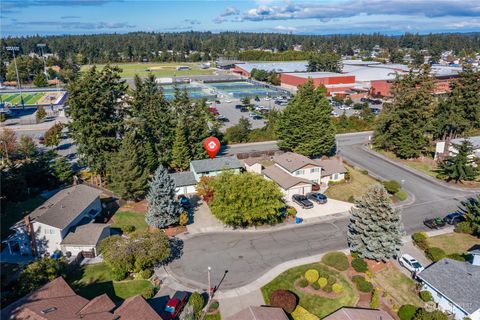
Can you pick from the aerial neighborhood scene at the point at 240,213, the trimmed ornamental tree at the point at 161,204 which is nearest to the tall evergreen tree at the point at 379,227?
the aerial neighborhood scene at the point at 240,213

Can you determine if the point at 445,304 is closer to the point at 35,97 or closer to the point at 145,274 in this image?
the point at 145,274

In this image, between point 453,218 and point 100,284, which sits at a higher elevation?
point 453,218

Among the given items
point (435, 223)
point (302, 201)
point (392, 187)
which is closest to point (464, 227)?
point (435, 223)

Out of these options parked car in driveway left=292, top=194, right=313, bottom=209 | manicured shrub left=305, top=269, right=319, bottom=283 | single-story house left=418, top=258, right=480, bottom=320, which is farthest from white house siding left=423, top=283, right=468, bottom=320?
parked car in driveway left=292, top=194, right=313, bottom=209

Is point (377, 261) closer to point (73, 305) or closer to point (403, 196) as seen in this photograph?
point (403, 196)

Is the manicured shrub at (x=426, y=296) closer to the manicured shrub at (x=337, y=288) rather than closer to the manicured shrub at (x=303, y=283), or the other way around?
the manicured shrub at (x=337, y=288)
